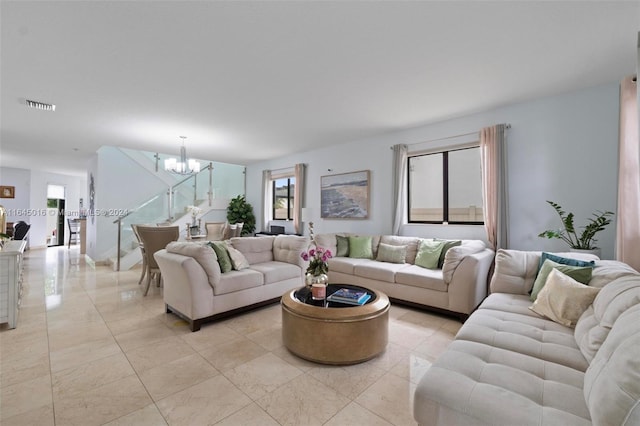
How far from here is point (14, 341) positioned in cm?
272

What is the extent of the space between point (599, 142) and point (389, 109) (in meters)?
2.45

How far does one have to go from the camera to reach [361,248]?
4.72 metres

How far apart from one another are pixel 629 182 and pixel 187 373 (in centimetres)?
448

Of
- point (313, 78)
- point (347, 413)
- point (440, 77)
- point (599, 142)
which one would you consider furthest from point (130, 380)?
point (599, 142)

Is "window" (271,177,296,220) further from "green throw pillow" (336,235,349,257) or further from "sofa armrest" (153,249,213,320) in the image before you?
"sofa armrest" (153,249,213,320)

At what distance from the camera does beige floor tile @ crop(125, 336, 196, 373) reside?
234cm

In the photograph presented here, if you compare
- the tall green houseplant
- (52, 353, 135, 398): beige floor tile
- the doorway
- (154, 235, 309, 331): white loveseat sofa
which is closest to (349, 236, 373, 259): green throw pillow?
(154, 235, 309, 331): white loveseat sofa

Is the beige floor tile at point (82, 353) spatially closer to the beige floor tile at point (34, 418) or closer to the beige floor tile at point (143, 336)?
the beige floor tile at point (143, 336)

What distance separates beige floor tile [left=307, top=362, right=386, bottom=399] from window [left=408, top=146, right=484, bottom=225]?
303cm

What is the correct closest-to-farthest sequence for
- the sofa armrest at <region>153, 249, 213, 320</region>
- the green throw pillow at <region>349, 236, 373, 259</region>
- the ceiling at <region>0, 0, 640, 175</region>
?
the ceiling at <region>0, 0, 640, 175</region> → the sofa armrest at <region>153, 249, 213, 320</region> → the green throw pillow at <region>349, 236, 373, 259</region>

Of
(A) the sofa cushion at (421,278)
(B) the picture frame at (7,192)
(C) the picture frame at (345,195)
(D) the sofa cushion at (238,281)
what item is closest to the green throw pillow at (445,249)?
(A) the sofa cushion at (421,278)

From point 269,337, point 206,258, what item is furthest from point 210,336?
point 206,258

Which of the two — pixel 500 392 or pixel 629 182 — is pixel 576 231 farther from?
pixel 500 392

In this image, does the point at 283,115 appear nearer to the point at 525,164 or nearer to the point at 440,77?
the point at 440,77
